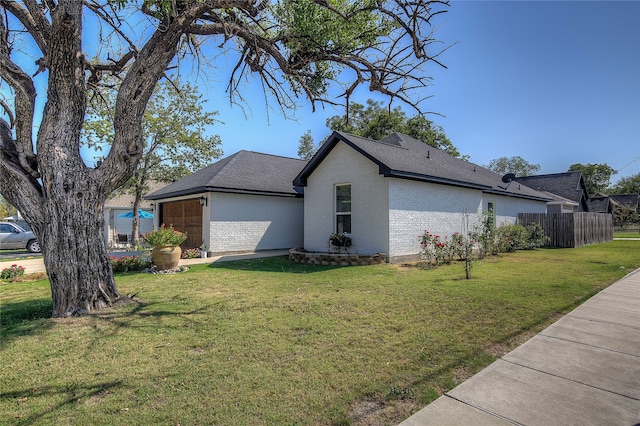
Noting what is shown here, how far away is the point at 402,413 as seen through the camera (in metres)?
2.74

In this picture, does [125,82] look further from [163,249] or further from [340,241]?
[340,241]

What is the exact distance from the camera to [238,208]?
15234 mm

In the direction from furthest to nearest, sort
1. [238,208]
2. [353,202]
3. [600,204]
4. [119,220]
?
[600,204]
[119,220]
[238,208]
[353,202]

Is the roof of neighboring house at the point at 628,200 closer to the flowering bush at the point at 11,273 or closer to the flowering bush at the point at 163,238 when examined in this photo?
the flowering bush at the point at 163,238

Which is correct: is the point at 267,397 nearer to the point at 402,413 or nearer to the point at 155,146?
the point at 402,413


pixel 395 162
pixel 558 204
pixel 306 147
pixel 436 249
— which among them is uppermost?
pixel 306 147

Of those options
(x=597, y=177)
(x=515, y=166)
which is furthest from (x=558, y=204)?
(x=515, y=166)

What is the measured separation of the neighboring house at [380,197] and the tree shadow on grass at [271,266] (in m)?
1.83

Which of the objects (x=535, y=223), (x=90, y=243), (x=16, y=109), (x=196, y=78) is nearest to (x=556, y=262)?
(x=535, y=223)

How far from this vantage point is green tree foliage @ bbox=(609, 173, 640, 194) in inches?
2185

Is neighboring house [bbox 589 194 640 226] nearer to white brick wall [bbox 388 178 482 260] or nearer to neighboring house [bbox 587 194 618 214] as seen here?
neighboring house [bbox 587 194 618 214]

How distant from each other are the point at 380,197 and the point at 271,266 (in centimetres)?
433

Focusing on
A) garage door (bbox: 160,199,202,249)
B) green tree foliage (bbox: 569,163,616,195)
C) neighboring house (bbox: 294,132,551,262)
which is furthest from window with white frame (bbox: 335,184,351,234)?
green tree foliage (bbox: 569,163,616,195)

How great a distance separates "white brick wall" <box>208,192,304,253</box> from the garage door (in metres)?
1.25
